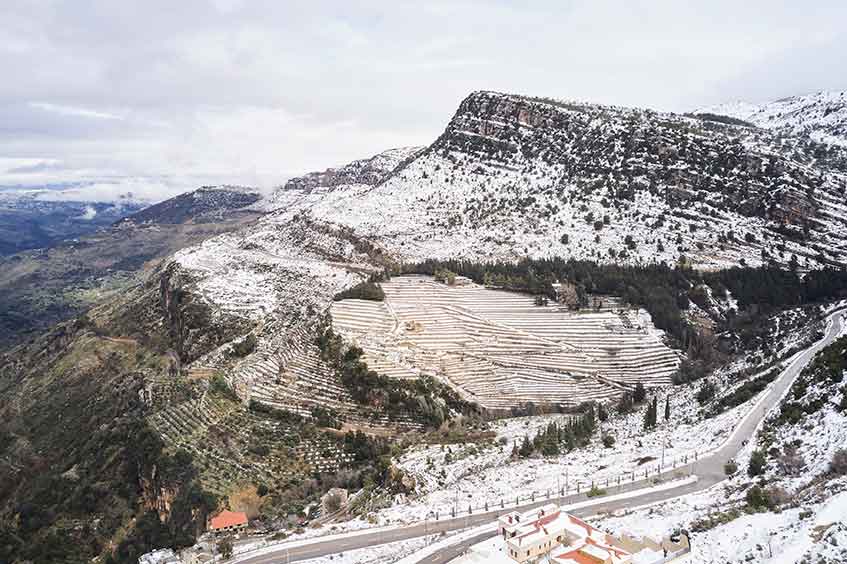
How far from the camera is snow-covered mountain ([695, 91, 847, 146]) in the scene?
143125 mm

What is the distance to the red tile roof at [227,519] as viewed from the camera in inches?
1320

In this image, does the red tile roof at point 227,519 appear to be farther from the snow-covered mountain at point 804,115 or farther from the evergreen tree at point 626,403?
the snow-covered mountain at point 804,115

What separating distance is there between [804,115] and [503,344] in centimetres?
13836

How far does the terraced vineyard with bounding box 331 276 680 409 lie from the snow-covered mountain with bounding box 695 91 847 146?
100m

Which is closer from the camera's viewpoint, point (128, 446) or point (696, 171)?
point (128, 446)

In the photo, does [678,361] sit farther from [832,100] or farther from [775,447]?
[832,100]

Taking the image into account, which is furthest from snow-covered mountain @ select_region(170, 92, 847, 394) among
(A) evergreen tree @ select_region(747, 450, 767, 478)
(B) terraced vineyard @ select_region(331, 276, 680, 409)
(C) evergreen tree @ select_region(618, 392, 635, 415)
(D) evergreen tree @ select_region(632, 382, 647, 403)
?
(A) evergreen tree @ select_region(747, 450, 767, 478)

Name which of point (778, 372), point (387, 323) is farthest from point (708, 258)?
point (387, 323)

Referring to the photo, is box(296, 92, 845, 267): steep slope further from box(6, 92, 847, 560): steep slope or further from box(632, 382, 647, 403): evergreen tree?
box(632, 382, 647, 403): evergreen tree

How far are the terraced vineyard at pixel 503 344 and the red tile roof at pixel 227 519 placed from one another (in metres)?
23.0

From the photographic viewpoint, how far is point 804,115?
160500 mm

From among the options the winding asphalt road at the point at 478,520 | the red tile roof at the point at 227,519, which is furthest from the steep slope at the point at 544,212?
the winding asphalt road at the point at 478,520

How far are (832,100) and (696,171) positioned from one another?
91.7m

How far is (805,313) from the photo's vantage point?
235ft
